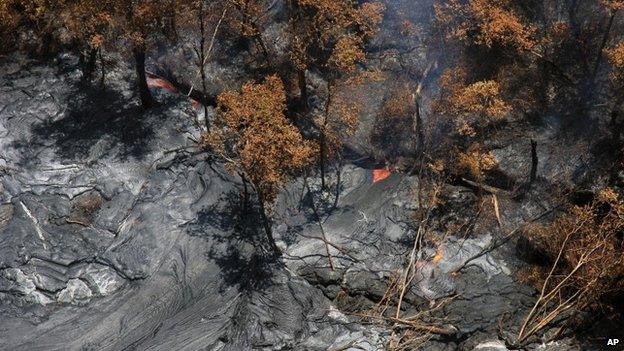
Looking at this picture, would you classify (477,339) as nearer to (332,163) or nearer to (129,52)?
(332,163)

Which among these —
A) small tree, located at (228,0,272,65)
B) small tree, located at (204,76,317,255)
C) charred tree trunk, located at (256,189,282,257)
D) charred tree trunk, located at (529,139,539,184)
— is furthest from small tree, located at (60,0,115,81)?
charred tree trunk, located at (529,139,539,184)

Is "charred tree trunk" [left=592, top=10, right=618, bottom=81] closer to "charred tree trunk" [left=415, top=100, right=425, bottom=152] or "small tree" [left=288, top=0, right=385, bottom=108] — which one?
"charred tree trunk" [left=415, top=100, right=425, bottom=152]

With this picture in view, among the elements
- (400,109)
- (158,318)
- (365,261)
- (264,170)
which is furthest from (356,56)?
(158,318)

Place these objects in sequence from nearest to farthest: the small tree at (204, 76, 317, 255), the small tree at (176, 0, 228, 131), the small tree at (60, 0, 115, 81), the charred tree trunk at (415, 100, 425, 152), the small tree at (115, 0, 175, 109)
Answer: the small tree at (204, 76, 317, 255) → the small tree at (115, 0, 175, 109) → the small tree at (60, 0, 115, 81) → the small tree at (176, 0, 228, 131) → the charred tree trunk at (415, 100, 425, 152)

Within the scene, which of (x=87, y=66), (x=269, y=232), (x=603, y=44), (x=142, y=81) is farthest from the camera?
(x=87, y=66)

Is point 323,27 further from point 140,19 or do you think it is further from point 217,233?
point 217,233

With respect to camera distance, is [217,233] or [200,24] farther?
[200,24]

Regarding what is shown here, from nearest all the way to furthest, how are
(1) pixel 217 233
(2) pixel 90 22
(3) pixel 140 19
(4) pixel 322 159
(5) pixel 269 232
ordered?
(5) pixel 269 232 < (3) pixel 140 19 < (1) pixel 217 233 < (2) pixel 90 22 < (4) pixel 322 159

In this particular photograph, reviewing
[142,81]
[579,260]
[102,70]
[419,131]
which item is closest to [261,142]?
[142,81]
